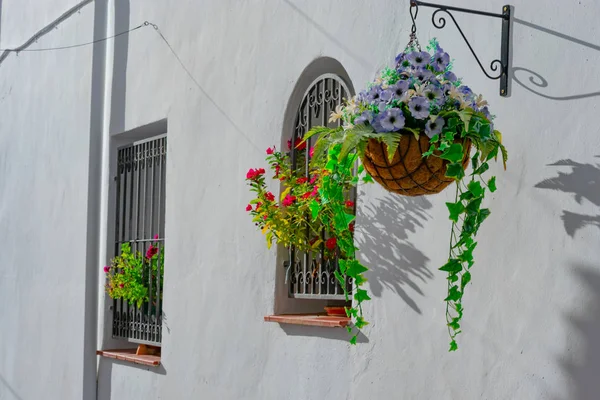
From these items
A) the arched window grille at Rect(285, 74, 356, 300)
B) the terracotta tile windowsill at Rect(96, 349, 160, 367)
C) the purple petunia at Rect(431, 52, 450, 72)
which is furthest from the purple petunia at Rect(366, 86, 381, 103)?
the terracotta tile windowsill at Rect(96, 349, 160, 367)

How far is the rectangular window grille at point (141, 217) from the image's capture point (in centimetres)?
758

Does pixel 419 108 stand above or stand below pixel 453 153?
above

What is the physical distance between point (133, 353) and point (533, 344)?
15.3ft

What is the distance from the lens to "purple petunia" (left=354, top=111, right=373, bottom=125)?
367 cm

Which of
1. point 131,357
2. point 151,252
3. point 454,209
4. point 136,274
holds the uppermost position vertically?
point 454,209

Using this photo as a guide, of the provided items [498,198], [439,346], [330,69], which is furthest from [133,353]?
[498,198]

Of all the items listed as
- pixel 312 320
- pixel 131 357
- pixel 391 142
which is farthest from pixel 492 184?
pixel 131 357

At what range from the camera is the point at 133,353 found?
7.85m

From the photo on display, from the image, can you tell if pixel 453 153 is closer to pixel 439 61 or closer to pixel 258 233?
pixel 439 61

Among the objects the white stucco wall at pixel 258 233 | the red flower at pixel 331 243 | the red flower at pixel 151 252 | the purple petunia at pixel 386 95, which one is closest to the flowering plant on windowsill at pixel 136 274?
the red flower at pixel 151 252

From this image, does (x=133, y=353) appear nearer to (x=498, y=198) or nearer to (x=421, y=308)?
(x=421, y=308)

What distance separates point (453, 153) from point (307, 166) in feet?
6.95

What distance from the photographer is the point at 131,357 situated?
7.39m

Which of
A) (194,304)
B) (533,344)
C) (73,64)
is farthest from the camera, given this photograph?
(73,64)
